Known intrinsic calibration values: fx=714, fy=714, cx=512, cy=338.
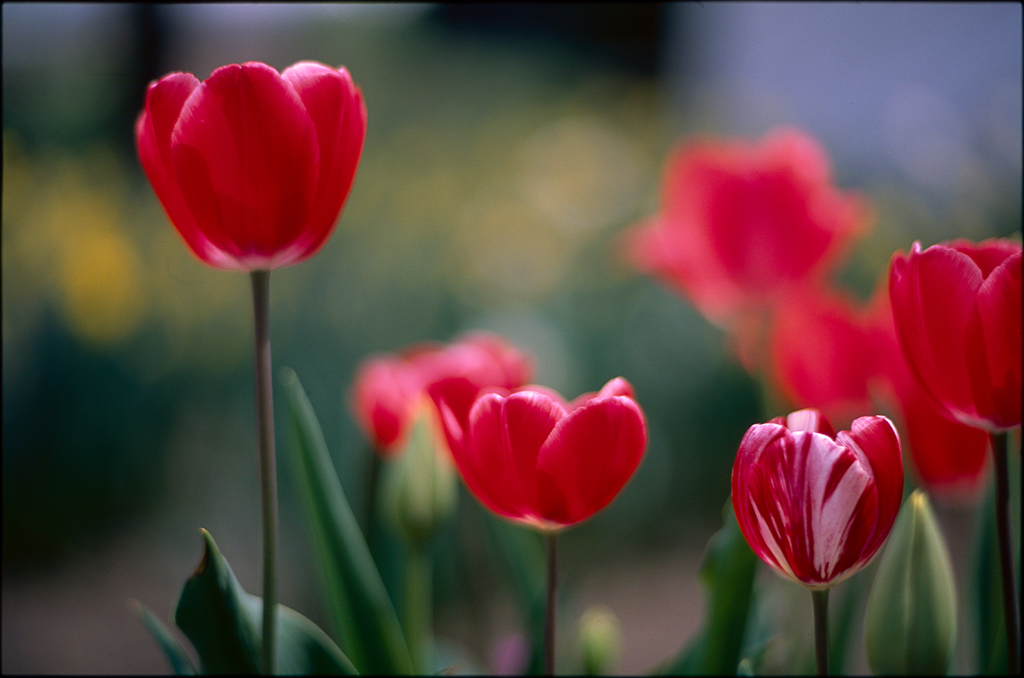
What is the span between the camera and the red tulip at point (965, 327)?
248 mm

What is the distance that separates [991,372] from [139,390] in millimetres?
1492

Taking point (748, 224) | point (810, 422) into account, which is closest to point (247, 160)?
point (810, 422)

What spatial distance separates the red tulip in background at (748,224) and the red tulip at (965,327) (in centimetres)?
38

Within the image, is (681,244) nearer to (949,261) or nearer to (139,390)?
(949,261)

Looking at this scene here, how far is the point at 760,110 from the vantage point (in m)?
2.49

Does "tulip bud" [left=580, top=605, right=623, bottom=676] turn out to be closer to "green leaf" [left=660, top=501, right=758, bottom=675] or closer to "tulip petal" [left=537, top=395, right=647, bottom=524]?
"green leaf" [left=660, top=501, right=758, bottom=675]

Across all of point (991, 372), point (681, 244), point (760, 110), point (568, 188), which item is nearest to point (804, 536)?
point (991, 372)

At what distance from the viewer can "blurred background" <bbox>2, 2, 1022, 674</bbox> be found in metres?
0.85

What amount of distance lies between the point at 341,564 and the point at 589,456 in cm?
19

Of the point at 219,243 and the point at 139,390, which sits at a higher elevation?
the point at 219,243

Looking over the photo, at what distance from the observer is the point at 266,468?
0.25 m

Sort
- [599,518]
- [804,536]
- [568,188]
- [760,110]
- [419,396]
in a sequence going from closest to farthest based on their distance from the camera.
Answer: [804,536] → [419,396] → [599,518] → [568,188] → [760,110]

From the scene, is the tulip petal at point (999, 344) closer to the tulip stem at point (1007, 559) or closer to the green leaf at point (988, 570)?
the tulip stem at point (1007, 559)

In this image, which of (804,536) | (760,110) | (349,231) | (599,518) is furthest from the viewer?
(760,110)
